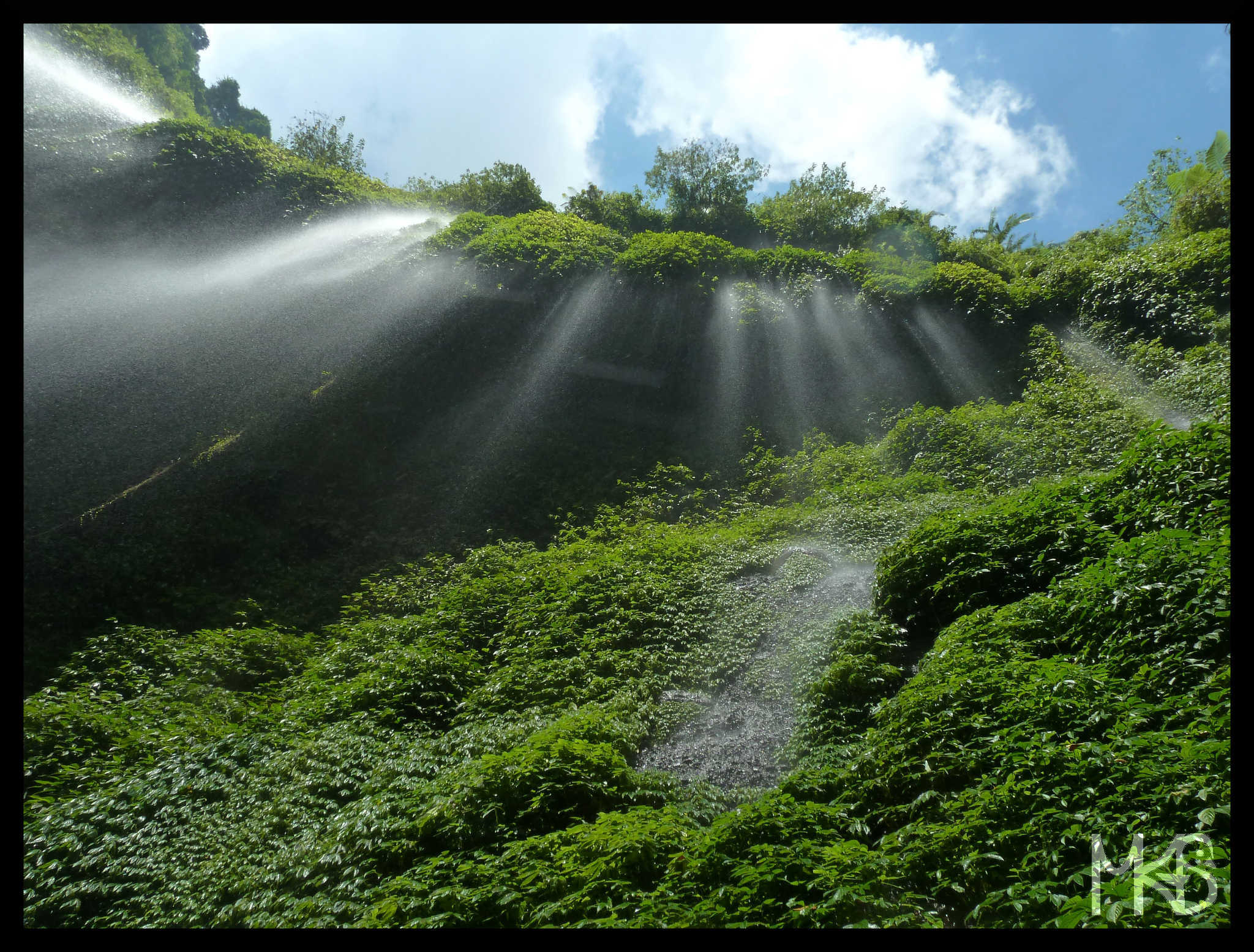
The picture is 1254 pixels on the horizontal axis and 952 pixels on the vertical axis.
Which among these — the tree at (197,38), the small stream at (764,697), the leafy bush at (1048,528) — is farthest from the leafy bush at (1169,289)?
the tree at (197,38)

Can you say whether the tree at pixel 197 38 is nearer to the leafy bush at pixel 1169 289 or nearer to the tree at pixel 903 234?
the tree at pixel 903 234

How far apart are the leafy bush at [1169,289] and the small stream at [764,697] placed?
937 centimetres

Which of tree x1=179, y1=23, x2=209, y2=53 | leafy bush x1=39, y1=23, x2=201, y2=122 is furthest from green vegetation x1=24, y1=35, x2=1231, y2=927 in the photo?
tree x1=179, y1=23, x2=209, y2=53

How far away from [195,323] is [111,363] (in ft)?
7.25

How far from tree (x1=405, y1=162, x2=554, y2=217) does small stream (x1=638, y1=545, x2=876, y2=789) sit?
24.6m

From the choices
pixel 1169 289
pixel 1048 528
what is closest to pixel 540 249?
pixel 1169 289

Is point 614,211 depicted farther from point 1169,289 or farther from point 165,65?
point 165,65

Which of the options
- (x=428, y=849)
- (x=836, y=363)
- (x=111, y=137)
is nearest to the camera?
(x=428, y=849)

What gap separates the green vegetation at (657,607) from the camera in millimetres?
3064

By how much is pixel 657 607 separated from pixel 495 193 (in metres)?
26.6
